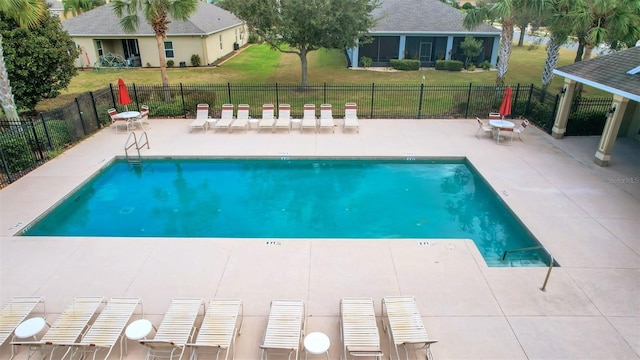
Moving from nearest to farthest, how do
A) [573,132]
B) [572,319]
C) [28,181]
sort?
[572,319] → [28,181] → [573,132]

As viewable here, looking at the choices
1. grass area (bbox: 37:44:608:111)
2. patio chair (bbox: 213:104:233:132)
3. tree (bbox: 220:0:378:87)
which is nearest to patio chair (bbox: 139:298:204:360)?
patio chair (bbox: 213:104:233:132)

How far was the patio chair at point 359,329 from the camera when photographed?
5875 millimetres

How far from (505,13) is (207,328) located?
17.7 metres

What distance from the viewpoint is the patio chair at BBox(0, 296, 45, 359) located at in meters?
6.27

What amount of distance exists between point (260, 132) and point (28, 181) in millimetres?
8031

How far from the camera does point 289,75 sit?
96.3 ft

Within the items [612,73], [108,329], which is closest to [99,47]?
[108,329]

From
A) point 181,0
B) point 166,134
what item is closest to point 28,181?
point 166,134

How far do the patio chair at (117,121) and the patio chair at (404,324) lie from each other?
46.3ft

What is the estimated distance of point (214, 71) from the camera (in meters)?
31.0

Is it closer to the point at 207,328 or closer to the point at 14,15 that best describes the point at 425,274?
the point at 207,328

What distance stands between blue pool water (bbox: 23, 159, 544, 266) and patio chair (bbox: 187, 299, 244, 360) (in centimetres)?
353

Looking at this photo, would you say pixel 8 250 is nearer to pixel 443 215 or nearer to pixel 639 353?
pixel 443 215

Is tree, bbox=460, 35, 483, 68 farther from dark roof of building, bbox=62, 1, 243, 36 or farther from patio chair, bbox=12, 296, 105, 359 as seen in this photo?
patio chair, bbox=12, 296, 105, 359
